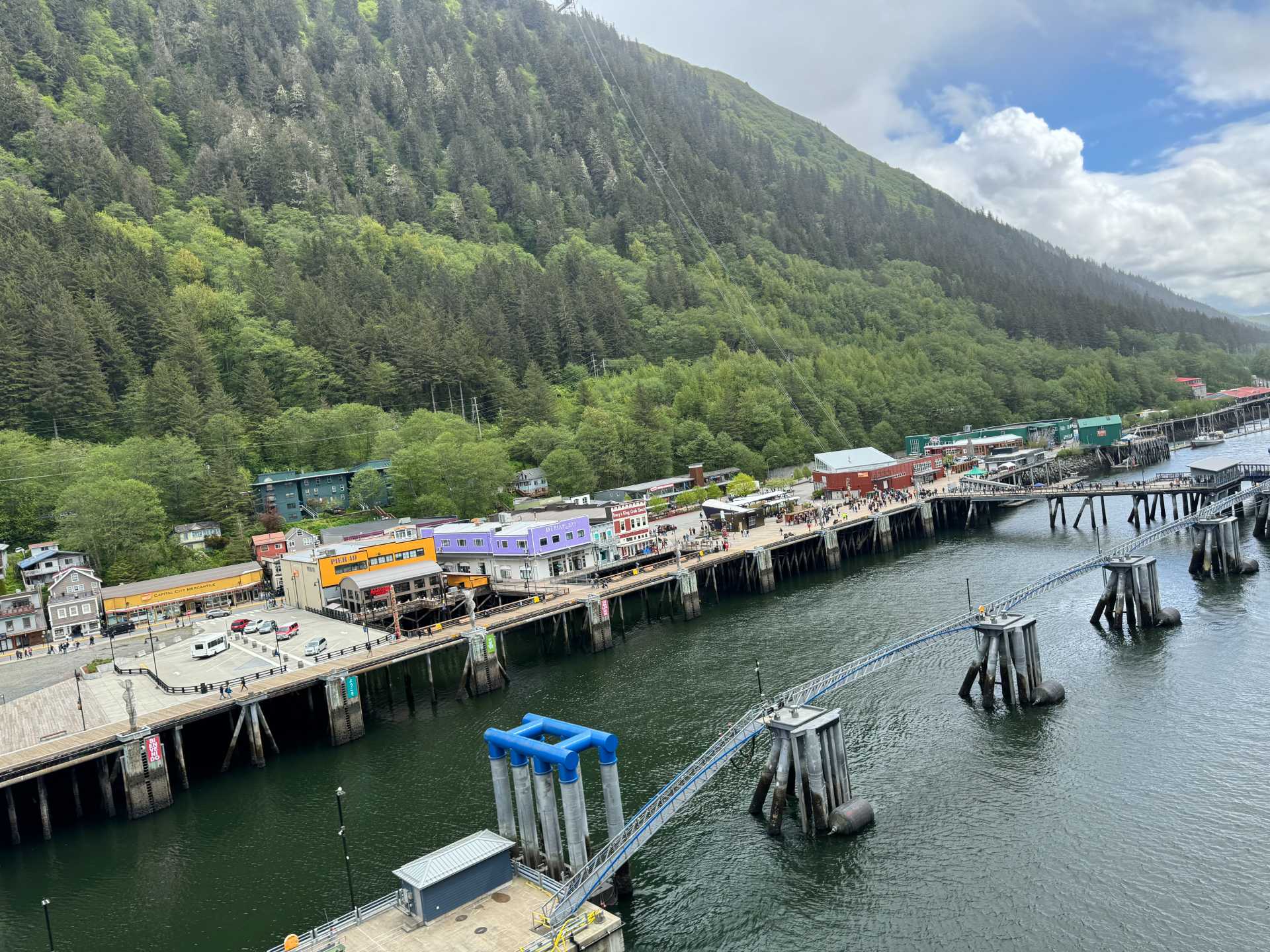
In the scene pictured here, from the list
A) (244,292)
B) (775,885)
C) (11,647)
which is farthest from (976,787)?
(244,292)

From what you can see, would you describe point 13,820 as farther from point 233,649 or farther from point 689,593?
point 689,593

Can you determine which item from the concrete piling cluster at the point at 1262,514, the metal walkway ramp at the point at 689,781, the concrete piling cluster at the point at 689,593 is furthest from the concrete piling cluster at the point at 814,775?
the concrete piling cluster at the point at 1262,514

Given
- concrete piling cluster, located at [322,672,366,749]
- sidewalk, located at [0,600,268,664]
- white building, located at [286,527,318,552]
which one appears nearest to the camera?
concrete piling cluster, located at [322,672,366,749]

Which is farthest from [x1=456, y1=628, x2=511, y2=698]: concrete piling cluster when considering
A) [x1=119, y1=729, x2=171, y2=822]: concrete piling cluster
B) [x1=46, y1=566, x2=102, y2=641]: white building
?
[x1=46, y1=566, x2=102, y2=641]: white building

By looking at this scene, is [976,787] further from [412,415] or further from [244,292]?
[244,292]

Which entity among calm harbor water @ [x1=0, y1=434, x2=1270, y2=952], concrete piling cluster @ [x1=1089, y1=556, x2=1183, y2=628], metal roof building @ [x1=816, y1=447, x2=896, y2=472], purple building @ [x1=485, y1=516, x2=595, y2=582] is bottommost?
calm harbor water @ [x1=0, y1=434, x2=1270, y2=952]

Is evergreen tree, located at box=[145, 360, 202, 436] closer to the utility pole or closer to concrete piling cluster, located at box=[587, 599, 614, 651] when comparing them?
the utility pole

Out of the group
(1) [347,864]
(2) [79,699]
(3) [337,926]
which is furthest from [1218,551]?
(2) [79,699]
